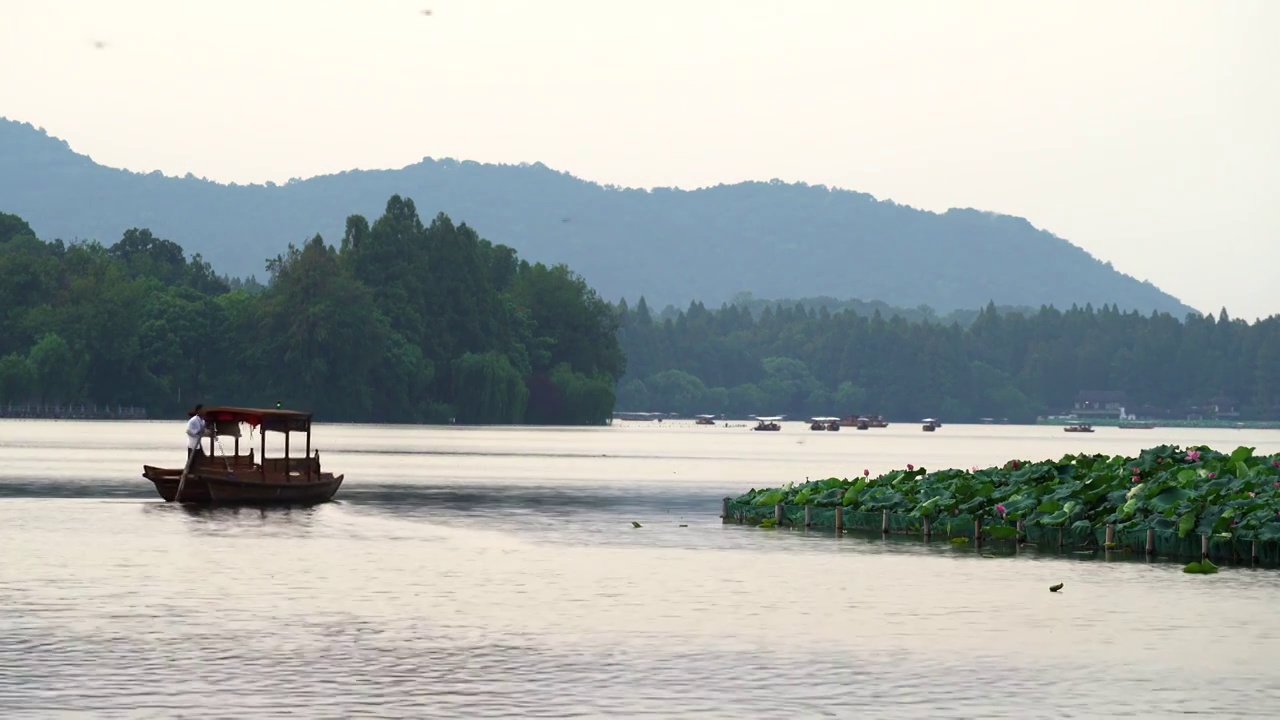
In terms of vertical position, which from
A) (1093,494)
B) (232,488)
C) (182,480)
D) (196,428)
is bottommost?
(232,488)

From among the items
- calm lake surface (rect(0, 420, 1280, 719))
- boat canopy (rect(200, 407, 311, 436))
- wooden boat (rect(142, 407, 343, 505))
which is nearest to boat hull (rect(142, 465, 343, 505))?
wooden boat (rect(142, 407, 343, 505))

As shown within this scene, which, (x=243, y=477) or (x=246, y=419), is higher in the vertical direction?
(x=246, y=419)

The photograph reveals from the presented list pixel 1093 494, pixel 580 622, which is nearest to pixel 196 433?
pixel 1093 494

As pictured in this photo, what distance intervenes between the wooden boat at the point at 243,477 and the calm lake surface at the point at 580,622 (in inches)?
72.0

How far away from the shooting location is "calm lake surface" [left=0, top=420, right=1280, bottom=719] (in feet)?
91.5

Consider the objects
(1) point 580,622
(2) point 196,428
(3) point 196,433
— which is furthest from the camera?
(3) point 196,433

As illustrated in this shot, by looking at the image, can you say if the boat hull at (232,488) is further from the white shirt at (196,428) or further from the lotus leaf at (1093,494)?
the lotus leaf at (1093,494)

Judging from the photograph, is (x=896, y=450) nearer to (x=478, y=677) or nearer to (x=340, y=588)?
(x=340, y=588)

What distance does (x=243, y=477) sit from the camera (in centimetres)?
7194

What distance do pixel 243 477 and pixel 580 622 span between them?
37799mm

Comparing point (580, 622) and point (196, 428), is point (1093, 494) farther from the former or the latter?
point (196, 428)

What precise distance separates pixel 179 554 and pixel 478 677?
22.3 meters

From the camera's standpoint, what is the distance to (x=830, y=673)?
30.6 metres

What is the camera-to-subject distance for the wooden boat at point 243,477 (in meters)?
69.8
